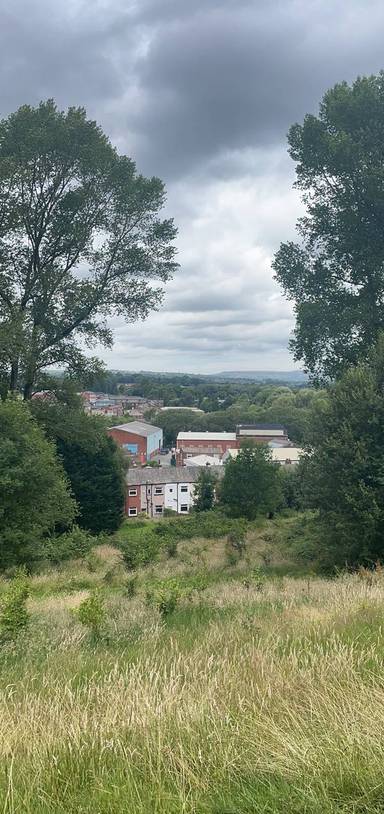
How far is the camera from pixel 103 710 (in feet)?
10.1

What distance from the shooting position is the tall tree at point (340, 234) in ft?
48.9

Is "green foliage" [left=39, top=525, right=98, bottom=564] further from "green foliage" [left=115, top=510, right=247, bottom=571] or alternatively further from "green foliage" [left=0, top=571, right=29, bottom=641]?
"green foliage" [left=0, top=571, right=29, bottom=641]

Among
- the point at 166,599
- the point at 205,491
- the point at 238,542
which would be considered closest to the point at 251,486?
the point at 205,491

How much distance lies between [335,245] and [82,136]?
923 centimetres

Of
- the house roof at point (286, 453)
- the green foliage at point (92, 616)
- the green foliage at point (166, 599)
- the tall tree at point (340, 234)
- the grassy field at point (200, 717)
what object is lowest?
the house roof at point (286, 453)

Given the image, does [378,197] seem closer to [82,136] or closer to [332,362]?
[332,362]

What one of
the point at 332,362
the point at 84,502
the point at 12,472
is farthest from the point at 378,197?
the point at 84,502

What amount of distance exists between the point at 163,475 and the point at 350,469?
116 ft

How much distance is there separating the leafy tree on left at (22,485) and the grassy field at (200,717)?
25.7ft

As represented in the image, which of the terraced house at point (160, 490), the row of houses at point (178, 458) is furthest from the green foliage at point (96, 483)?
the terraced house at point (160, 490)

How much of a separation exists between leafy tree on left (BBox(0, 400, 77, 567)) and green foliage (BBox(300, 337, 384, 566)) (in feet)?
23.0

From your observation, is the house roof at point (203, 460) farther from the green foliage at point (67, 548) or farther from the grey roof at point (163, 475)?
the green foliage at point (67, 548)

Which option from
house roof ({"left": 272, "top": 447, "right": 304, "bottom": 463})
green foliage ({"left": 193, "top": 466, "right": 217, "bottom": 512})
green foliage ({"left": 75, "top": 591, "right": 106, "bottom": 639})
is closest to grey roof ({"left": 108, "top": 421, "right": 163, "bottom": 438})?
house roof ({"left": 272, "top": 447, "right": 304, "bottom": 463})

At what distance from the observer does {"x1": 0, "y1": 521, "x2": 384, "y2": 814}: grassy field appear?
2215mm
